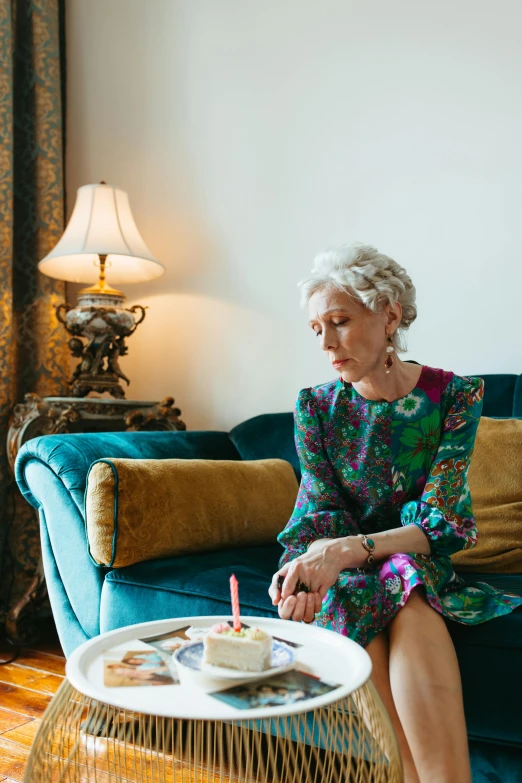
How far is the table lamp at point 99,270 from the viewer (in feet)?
8.24

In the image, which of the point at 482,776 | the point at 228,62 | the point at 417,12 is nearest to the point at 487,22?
the point at 417,12

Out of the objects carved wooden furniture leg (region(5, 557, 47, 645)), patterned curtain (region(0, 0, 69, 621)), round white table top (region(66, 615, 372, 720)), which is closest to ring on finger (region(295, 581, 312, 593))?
round white table top (region(66, 615, 372, 720))

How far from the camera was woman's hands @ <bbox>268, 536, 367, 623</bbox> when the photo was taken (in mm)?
1280

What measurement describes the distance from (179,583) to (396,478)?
527mm

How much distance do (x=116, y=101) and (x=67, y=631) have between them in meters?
2.05

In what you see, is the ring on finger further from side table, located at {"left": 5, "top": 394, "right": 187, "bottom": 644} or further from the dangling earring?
side table, located at {"left": 5, "top": 394, "right": 187, "bottom": 644}

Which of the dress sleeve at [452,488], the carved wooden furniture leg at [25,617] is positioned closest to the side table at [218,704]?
the dress sleeve at [452,488]

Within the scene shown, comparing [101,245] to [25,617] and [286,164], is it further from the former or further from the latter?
[25,617]

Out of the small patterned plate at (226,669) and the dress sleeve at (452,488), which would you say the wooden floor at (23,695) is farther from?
the dress sleeve at (452,488)

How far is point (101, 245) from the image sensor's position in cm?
249

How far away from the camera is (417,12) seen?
2.36 metres

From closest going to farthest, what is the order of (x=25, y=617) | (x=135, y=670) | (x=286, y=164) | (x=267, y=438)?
(x=135, y=670), (x=267, y=438), (x=25, y=617), (x=286, y=164)

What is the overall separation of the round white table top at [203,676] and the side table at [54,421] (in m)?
1.36

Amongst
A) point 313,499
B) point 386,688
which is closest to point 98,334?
point 313,499
